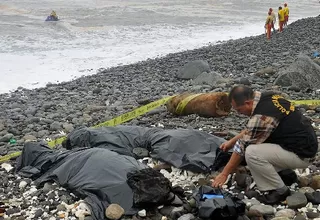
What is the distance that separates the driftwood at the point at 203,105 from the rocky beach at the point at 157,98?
12 cm

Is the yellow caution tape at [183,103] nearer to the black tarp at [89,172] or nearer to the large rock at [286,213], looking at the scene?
the black tarp at [89,172]

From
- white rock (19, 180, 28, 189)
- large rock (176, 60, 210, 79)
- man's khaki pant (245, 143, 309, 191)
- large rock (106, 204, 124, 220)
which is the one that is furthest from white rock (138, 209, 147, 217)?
large rock (176, 60, 210, 79)

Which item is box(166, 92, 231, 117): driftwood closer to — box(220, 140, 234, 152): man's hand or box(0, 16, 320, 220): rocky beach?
box(0, 16, 320, 220): rocky beach

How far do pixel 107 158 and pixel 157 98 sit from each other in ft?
17.5

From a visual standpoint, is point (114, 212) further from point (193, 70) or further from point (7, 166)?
point (193, 70)

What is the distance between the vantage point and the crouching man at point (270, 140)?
449 cm

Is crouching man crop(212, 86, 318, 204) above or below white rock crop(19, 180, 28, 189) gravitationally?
above

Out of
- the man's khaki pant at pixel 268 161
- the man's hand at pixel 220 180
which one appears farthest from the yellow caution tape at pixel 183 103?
the man's khaki pant at pixel 268 161

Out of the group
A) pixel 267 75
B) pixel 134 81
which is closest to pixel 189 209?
pixel 267 75

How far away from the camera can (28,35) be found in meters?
28.0

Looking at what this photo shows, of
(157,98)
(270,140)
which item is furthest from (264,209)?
(157,98)

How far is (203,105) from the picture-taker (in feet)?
26.1

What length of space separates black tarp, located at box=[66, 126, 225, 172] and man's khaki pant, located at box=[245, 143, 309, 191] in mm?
870

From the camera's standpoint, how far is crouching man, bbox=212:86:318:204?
177 inches
